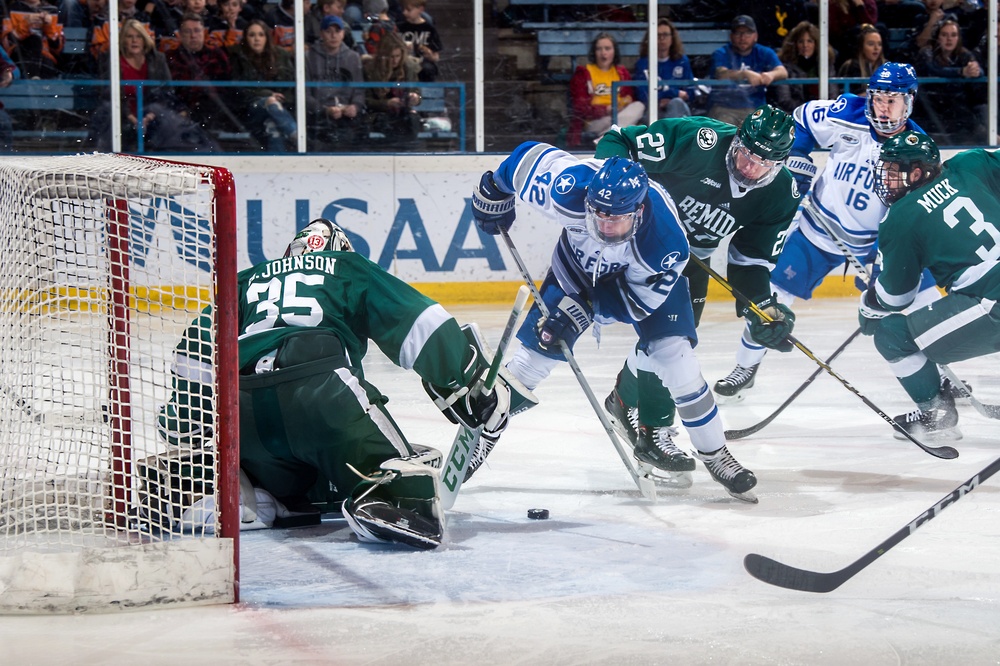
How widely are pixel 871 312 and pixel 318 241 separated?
199 cm

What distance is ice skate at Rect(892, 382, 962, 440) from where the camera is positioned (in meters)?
4.03

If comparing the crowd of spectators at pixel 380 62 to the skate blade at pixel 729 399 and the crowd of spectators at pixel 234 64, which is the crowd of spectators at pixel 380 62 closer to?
the crowd of spectators at pixel 234 64

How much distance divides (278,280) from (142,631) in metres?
0.95

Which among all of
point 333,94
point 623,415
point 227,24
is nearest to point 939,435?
point 623,415

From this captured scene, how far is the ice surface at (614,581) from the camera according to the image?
6.97 feet

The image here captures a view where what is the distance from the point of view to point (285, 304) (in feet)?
9.37

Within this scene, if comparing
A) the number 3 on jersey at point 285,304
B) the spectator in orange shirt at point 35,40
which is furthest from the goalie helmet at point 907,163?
the spectator in orange shirt at point 35,40

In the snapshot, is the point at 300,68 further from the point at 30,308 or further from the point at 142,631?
the point at 142,631

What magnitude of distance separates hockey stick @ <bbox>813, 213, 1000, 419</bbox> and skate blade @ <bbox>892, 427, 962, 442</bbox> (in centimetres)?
21

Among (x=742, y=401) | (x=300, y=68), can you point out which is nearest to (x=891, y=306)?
(x=742, y=401)

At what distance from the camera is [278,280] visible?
2.92 m

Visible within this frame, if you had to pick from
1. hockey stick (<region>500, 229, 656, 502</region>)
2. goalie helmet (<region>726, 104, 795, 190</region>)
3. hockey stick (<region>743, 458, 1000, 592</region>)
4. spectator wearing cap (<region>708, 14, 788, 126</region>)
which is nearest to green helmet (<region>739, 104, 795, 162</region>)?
goalie helmet (<region>726, 104, 795, 190</region>)

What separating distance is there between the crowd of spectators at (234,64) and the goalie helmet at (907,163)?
3.82 metres

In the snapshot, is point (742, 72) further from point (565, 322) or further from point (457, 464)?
point (457, 464)
